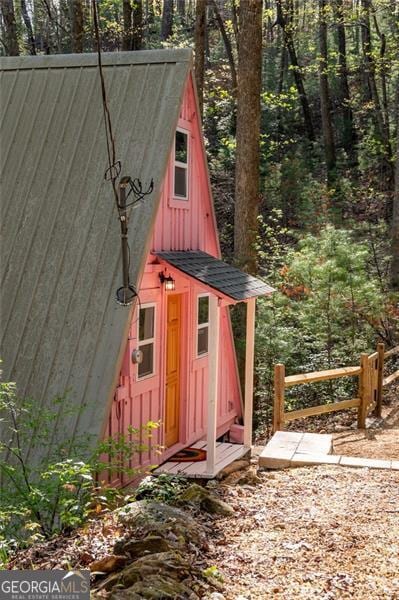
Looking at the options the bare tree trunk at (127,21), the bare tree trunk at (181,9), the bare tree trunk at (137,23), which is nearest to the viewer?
the bare tree trunk at (137,23)

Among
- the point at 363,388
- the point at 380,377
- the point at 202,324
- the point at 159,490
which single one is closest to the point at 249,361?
the point at 202,324

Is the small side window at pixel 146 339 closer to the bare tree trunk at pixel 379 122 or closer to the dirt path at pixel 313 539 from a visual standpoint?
the dirt path at pixel 313 539

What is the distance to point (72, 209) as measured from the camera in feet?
28.6

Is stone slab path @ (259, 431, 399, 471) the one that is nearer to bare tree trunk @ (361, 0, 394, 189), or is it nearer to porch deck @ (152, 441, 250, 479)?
porch deck @ (152, 441, 250, 479)

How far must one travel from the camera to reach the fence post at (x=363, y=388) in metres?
12.1

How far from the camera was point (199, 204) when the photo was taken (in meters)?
11.0

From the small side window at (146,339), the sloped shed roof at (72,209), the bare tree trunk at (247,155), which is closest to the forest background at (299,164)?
the bare tree trunk at (247,155)

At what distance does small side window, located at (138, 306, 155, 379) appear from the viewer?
897 centimetres

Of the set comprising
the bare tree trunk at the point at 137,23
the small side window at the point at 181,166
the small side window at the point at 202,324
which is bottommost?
the small side window at the point at 202,324

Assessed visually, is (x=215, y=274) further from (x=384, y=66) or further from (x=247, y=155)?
(x=384, y=66)

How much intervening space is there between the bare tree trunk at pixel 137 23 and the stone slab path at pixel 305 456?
1497 centimetres

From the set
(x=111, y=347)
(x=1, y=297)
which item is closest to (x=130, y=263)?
(x=111, y=347)

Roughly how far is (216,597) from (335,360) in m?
10.7

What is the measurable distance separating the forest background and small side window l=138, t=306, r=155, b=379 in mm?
4870
